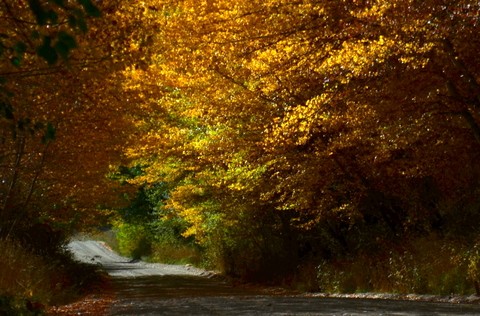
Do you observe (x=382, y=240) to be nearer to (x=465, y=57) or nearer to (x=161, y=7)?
(x=465, y=57)

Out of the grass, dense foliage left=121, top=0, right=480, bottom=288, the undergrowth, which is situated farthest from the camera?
→ the undergrowth

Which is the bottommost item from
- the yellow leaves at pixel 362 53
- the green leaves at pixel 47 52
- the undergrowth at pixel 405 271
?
the undergrowth at pixel 405 271

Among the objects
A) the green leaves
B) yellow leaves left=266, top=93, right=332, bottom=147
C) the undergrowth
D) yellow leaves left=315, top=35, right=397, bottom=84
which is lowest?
the undergrowth

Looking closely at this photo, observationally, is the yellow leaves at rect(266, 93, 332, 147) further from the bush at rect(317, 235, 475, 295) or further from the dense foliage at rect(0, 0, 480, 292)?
the bush at rect(317, 235, 475, 295)

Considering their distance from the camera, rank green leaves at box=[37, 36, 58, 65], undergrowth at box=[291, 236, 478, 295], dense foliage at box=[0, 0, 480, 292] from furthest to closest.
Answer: undergrowth at box=[291, 236, 478, 295] < dense foliage at box=[0, 0, 480, 292] < green leaves at box=[37, 36, 58, 65]

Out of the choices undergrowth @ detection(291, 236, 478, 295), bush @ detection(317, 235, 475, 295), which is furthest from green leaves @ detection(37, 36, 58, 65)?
bush @ detection(317, 235, 475, 295)

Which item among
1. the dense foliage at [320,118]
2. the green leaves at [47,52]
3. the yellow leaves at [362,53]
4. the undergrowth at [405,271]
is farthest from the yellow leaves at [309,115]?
the green leaves at [47,52]

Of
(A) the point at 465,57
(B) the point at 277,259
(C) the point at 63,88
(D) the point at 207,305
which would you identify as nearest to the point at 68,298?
(D) the point at 207,305

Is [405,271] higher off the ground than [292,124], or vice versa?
[292,124]

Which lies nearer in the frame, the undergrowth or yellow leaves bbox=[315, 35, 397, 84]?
yellow leaves bbox=[315, 35, 397, 84]

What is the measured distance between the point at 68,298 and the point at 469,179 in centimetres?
1058

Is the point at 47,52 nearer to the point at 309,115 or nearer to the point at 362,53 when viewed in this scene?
the point at 362,53

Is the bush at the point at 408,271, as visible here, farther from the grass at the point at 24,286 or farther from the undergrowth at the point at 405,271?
the grass at the point at 24,286

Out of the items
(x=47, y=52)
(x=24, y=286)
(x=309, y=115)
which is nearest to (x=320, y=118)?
(x=309, y=115)
